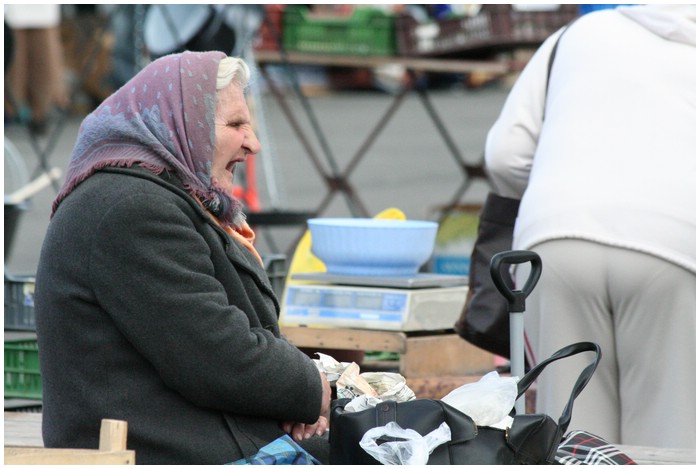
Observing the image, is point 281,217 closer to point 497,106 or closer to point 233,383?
point 233,383

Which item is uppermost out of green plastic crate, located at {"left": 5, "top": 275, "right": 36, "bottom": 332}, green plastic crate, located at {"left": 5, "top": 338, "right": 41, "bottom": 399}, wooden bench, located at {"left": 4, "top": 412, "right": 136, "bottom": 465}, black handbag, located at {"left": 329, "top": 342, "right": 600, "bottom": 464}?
wooden bench, located at {"left": 4, "top": 412, "right": 136, "bottom": 465}

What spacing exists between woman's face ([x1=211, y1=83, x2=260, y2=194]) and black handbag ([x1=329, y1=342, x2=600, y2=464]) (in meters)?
0.58

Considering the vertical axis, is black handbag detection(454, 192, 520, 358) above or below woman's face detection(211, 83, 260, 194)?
below

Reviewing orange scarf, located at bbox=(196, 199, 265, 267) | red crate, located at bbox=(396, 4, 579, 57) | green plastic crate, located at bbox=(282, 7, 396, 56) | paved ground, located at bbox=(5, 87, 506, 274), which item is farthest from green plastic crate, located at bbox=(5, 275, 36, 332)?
red crate, located at bbox=(396, 4, 579, 57)

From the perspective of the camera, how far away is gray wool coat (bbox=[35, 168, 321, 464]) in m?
2.11

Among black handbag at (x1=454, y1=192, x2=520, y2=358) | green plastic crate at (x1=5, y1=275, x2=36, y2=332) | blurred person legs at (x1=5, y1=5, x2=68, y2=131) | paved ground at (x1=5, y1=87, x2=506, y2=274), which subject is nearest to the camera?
black handbag at (x1=454, y1=192, x2=520, y2=358)

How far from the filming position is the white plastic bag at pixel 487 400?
2.11 metres

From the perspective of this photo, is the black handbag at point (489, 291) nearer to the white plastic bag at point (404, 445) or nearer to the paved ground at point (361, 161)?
the white plastic bag at point (404, 445)

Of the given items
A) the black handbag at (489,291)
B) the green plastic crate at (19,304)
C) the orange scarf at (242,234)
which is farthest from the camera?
the green plastic crate at (19,304)

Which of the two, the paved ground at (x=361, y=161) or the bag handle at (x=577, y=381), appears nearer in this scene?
the bag handle at (x=577, y=381)

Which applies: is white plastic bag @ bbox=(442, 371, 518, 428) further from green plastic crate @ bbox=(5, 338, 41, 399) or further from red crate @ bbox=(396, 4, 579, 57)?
red crate @ bbox=(396, 4, 579, 57)

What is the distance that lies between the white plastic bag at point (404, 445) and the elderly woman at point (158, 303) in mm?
261

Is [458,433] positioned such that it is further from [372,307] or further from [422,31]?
[422,31]

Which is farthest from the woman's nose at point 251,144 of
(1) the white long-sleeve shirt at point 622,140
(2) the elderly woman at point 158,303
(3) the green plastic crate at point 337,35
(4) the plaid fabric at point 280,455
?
(3) the green plastic crate at point 337,35
